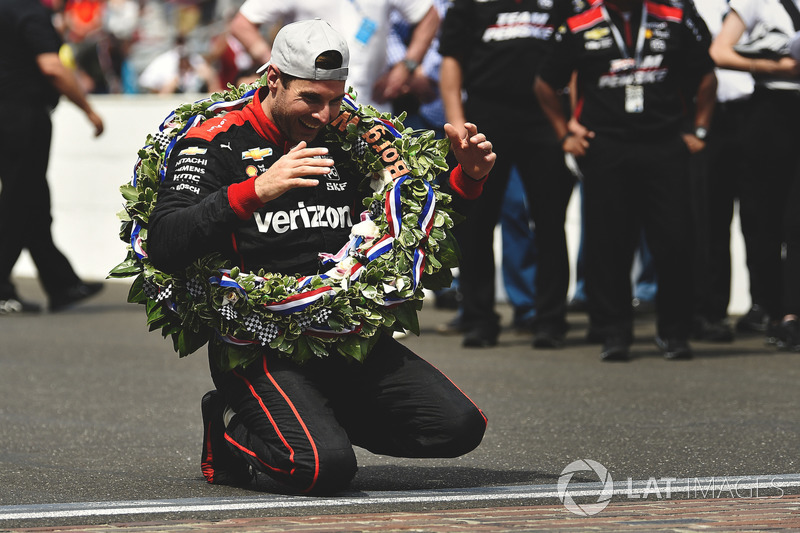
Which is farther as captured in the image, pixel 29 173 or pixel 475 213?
pixel 29 173

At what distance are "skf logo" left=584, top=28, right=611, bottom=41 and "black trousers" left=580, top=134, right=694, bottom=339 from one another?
0.57m

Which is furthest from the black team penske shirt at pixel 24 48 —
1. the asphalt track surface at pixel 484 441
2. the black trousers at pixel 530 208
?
the black trousers at pixel 530 208

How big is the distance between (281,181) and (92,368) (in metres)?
4.04

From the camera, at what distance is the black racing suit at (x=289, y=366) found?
4793 millimetres

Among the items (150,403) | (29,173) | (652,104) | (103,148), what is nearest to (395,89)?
(652,104)

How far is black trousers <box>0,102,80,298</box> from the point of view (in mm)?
10680

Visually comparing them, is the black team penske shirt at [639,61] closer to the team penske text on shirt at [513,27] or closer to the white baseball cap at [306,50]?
the team penske text on shirt at [513,27]

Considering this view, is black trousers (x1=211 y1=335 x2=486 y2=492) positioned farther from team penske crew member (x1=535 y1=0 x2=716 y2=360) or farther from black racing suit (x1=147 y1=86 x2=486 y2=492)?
team penske crew member (x1=535 y1=0 x2=716 y2=360)

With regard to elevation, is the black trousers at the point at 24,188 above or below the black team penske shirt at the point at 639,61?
below

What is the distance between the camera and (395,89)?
9.94 m

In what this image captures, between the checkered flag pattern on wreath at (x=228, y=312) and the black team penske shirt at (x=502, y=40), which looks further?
Answer: the black team penske shirt at (x=502, y=40)

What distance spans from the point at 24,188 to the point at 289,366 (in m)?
6.30

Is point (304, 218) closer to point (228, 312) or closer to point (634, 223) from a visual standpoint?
point (228, 312)

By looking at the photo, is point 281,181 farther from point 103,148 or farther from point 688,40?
point 103,148
